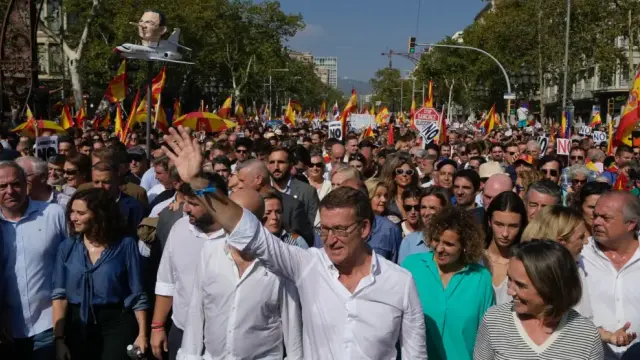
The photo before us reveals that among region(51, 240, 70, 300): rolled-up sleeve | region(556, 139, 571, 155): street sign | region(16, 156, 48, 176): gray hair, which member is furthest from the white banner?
region(51, 240, 70, 300): rolled-up sleeve

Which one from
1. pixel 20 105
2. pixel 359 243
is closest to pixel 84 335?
pixel 359 243

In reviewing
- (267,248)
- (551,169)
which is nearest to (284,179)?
(551,169)

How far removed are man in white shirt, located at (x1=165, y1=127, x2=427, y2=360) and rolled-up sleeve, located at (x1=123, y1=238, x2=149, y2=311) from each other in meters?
1.69

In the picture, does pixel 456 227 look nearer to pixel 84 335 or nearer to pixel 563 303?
pixel 563 303

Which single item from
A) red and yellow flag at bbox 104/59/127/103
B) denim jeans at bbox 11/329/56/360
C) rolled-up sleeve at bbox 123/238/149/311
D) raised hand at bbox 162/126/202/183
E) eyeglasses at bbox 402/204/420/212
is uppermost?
red and yellow flag at bbox 104/59/127/103

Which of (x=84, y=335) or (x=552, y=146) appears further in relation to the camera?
(x=552, y=146)

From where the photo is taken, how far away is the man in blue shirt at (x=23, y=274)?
507 centimetres

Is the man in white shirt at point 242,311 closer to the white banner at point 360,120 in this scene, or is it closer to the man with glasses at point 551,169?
the man with glasses at point 551,169

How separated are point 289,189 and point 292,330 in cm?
378

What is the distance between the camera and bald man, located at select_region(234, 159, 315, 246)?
598cm

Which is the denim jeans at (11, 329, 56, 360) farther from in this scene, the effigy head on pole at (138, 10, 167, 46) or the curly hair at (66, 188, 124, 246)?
the effigy head on pole at (138, 10, 167, 46)

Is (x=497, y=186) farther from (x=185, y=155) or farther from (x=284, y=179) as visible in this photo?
(x=185, y=155)

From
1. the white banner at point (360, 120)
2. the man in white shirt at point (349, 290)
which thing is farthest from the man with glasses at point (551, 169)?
the white banner at point (360, 120)

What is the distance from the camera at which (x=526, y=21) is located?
41.6m
